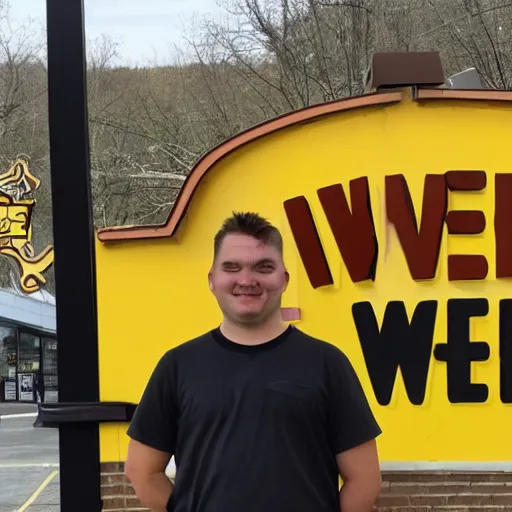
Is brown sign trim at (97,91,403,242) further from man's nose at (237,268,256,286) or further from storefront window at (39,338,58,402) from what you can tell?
storefront window at (39,338,58,402)

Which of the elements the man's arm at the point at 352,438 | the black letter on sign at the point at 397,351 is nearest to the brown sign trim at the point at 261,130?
the black letter on sign at the point at 397,351

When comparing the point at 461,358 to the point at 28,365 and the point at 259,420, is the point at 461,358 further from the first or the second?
the point at 28,365

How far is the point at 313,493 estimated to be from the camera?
174 cm

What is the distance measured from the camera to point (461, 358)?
3.38m

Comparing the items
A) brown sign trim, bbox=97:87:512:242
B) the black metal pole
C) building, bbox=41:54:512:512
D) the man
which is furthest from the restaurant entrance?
the man

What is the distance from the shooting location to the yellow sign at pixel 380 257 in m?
3.38

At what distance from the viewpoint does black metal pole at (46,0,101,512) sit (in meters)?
3.39

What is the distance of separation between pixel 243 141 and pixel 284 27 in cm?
Result: 904

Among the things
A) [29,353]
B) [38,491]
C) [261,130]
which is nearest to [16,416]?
[29,353]

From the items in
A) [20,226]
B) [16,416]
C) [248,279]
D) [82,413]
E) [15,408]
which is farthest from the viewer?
[15,408]

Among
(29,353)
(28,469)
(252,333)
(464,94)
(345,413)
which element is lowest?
(28,469)

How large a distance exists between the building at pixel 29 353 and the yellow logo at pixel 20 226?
1052 centimetres

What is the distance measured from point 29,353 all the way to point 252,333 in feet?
73.3

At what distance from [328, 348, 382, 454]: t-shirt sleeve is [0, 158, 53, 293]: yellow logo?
11.8 ft
